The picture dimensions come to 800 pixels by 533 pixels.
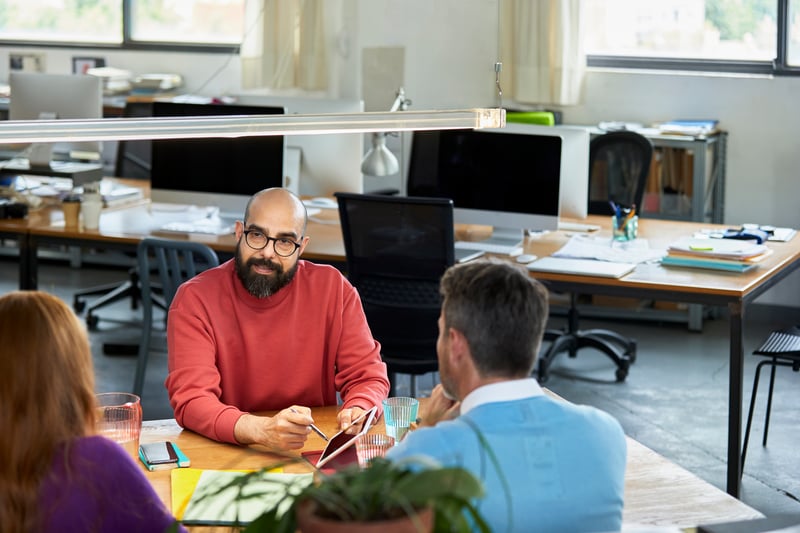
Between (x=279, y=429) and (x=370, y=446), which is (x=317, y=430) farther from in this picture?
(x=370, y=446)

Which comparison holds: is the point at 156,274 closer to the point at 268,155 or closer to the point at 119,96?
the point at 119,96

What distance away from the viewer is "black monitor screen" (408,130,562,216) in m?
4.85

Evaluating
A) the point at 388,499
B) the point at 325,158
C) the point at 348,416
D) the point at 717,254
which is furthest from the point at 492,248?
the point at 388,499

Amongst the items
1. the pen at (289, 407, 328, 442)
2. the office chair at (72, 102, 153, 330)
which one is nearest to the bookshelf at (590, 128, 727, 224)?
the office chair at (72, 102, 153, 330)

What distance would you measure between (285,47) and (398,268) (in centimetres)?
330

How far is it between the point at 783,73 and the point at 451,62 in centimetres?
188

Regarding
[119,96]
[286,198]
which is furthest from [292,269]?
[119,96]

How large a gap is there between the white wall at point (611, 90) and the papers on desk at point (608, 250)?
5.01 ft

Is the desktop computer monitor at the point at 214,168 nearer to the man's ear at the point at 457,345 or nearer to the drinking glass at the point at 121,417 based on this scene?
the drinking glass at the point at 121,417

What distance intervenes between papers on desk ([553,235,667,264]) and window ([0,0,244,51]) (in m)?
3.59

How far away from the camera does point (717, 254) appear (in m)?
4.52

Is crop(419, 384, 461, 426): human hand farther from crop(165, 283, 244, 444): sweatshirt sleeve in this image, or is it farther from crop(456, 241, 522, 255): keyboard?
crop(456, 241, 522, 255): keyboard

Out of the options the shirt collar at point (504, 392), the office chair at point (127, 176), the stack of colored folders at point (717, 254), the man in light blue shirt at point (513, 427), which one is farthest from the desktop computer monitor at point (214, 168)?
the shirt collar at point (504, 392)

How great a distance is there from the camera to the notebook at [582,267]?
4.42 meters
